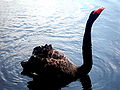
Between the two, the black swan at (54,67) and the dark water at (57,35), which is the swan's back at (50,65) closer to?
the black swan at (54,67)

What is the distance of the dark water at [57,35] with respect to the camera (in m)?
6.38

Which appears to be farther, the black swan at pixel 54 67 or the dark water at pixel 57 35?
the dark water at pixel 57 35

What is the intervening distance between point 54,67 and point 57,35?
3338 millimetres

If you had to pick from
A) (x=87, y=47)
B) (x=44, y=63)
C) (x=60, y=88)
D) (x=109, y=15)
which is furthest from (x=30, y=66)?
(x=109, y=15)

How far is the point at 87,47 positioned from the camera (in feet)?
20.7

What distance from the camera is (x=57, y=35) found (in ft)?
29.8

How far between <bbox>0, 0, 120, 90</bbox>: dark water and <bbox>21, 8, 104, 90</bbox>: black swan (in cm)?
22

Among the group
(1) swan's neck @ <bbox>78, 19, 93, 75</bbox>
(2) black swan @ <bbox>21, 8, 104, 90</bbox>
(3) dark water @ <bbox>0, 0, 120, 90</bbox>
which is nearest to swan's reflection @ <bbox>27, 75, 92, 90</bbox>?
(2) black swan @ <bbox>21, 8, 104, 90</bbox>

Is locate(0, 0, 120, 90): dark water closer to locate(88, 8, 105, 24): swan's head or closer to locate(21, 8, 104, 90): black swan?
locate(21, 8, 104, 90): black swan

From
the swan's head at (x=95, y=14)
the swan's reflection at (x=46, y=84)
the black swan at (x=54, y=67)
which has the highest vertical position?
the swan's head at (x=95, y=14)

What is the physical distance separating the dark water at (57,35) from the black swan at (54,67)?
222mm

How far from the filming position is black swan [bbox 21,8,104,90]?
19.3 ft

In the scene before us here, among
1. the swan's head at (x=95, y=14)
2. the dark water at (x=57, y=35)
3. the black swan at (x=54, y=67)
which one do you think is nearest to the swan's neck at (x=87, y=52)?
the black swan at (x=54, y=67)

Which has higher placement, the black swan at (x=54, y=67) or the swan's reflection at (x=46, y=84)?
the black swan at (x=54, y=67)
